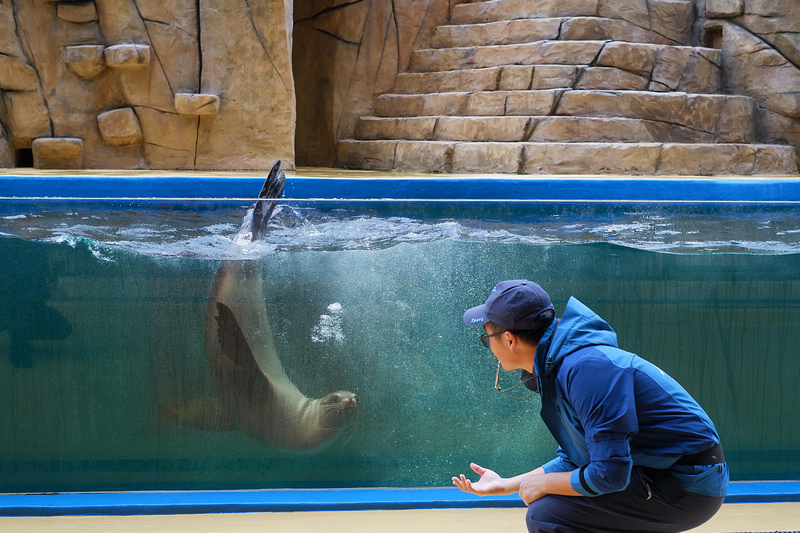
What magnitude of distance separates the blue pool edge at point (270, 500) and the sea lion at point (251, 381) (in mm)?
360

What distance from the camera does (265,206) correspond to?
4.07m

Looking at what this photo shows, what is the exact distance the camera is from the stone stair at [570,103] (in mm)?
8141

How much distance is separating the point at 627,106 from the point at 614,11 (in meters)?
1.88

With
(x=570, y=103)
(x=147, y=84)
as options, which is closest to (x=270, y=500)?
(x=147, y=84)

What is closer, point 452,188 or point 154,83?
point 452,188

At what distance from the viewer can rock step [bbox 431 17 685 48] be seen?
9227 mm

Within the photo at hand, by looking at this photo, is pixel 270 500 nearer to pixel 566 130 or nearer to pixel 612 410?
pixel 612 410

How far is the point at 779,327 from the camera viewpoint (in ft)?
14.6

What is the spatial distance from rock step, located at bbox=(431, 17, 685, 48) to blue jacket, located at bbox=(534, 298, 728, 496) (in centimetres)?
786

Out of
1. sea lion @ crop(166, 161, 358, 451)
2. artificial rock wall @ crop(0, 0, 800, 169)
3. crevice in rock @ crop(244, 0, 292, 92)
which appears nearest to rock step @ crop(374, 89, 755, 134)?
artificial rock wall @ crop(0, 0, 800, 169)

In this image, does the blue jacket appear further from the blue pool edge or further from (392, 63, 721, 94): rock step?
(392, 63, 721, 94): rock step

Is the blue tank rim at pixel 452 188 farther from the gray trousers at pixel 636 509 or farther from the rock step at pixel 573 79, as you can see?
the rock step at pixel 573 79

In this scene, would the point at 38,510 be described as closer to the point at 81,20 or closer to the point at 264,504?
the point at 264,504

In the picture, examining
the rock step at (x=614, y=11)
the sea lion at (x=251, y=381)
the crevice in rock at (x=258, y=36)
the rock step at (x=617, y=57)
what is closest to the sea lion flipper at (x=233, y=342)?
the sea lion at (x=251, y=381)
